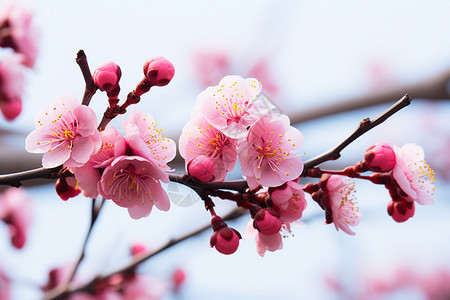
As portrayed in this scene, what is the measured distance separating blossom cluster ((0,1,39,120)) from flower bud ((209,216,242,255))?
100cm

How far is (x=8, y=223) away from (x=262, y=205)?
6.71 ft

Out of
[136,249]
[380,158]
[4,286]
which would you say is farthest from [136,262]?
[4,286]

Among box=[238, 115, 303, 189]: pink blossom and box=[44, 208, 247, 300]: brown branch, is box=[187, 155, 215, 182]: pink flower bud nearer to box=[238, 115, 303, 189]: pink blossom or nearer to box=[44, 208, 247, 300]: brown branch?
box=[238, 115, 303, 189]: pink blossom

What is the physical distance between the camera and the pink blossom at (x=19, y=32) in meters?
1.90

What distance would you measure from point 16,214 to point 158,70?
2.07 m

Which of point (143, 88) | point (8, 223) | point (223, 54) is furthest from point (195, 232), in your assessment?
point (223, 54)

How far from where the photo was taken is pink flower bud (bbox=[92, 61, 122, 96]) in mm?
962

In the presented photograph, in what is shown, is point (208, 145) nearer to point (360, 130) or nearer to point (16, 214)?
point (360, 130)

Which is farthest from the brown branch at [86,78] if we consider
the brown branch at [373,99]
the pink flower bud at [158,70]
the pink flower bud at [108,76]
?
the brown branch at [373,99]

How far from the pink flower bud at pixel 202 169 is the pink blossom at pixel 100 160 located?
0.15 metres

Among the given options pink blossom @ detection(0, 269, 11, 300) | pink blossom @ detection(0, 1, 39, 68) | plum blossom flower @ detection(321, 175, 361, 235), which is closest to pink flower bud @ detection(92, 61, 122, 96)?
plum blossom flower @ detection(321, 175, 361, 235)

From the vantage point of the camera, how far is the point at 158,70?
100 centimetres

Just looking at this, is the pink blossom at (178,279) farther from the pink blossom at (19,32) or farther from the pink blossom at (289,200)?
the pink blossom at (289,200)

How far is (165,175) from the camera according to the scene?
3.12 feet
